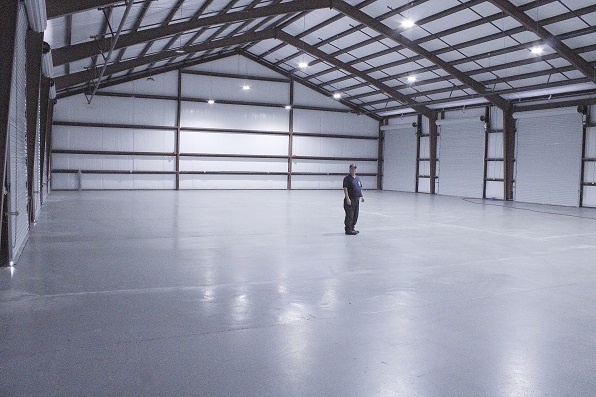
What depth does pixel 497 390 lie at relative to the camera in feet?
12.9

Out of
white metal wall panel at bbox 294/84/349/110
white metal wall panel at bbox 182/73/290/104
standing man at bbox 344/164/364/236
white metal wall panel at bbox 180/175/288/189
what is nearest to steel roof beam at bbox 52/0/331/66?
standing man at bbox 344/164/364/236

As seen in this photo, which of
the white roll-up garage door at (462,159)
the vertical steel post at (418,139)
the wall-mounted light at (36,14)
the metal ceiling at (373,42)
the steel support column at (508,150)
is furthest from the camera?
the vertical steel post at (418,139)

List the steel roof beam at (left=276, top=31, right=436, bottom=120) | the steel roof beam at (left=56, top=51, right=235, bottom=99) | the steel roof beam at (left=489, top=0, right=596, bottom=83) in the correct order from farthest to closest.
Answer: the steel roof beam at (left=56, top=51, right=235, bottom=99)
the steel roof beam at (left=276, top=31, right=436, bottom=120)
the steel roof beam at (left=489, top=0, right=596, bottom=83)

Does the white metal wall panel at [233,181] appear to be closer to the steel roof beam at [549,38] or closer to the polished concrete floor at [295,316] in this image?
the steel roof beam at [549,38]

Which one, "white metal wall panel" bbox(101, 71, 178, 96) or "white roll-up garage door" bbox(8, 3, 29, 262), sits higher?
"white metal wall panel" bbox(101, 71, 178, 96)

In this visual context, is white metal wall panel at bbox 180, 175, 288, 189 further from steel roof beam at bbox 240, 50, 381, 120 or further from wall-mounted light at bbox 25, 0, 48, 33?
wall-mounted light at bbox 25, 0, 48, 33

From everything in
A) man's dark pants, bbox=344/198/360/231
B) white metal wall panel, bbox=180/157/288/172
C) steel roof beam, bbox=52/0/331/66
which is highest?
steel roof beam, bbox=52/0/331/66

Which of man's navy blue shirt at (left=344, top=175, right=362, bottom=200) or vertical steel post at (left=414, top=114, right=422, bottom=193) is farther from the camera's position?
vertical steel post at (left=414, top=114, right=422, bottom=193)

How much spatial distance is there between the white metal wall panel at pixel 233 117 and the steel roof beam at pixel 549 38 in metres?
18.1

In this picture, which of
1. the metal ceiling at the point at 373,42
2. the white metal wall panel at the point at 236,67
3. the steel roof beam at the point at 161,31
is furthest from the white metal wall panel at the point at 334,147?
the steel roof beam at the point at 161,31

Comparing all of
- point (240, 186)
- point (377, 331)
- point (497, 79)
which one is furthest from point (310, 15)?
point (377, 331)

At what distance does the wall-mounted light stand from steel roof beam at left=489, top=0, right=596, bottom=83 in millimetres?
14637

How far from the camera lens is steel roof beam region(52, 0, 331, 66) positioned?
17109mm

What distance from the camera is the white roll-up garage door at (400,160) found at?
113 feet
